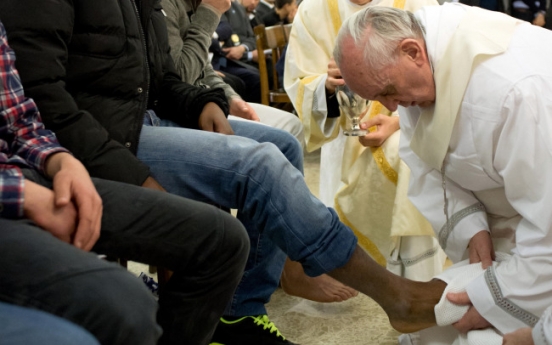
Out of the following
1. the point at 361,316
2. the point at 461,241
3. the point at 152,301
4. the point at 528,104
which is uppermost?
the point at 528,104

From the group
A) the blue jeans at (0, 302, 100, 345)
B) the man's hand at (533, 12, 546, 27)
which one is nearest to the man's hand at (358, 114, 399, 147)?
the blue jeans at (0, 302, 100, 345)

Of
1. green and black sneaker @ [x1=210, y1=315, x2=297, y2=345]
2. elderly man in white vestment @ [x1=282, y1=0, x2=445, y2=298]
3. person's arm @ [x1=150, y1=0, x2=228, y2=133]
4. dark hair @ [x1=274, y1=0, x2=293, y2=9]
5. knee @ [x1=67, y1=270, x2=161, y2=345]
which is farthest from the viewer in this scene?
dark hair @ [x1=274, y1=0, x2=293, y2=9]

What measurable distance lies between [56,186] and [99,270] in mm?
283

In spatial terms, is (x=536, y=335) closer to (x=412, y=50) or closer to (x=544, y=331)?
(x=544, y=331)

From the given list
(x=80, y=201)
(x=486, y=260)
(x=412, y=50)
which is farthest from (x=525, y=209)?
(x=80, y=201)

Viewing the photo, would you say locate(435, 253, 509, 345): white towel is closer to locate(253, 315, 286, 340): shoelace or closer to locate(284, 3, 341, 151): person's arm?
locate(253, 315, 286, 340): shoelace

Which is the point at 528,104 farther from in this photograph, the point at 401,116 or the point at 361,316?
the point at 361,316

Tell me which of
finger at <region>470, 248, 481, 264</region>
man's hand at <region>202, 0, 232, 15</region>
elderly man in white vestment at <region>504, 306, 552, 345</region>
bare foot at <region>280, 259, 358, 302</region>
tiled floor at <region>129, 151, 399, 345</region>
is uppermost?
man's hand at <region>202, 0, 232, 15</region>

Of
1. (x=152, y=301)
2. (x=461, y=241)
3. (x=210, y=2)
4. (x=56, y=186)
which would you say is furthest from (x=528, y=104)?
(x=210, y=2)

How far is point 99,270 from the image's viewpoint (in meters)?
1.26

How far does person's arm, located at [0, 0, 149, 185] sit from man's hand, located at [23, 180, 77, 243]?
0.29 meters

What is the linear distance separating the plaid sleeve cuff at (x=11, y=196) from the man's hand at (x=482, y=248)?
1.18 meters

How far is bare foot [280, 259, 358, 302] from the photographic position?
2357 mm

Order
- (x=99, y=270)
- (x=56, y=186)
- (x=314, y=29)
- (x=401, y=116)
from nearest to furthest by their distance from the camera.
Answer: (x=99, y=270) → (x=56, y=186) → (x=401, y=116) → (x=314, y=29)
